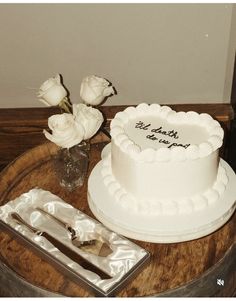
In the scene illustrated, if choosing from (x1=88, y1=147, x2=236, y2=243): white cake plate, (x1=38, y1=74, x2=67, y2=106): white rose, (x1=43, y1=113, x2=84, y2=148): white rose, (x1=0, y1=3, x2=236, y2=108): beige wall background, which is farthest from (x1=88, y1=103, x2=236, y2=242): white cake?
(x1=0, y1=3, x2=236, y2=108): beige wall background

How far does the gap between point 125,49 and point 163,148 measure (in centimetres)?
74

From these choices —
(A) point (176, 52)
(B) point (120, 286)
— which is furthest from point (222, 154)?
(B) point (120, 286)

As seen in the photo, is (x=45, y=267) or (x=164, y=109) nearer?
(x=45, y=267)

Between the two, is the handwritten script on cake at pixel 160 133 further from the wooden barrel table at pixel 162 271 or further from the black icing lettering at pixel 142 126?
the wooden barrel table at pixel 162 271

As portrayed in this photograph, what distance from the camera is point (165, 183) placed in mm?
1215

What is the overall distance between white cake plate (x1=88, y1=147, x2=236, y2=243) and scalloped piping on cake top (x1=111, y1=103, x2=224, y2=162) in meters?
0.16

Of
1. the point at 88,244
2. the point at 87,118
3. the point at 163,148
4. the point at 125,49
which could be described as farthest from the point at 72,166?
the point at 125,49

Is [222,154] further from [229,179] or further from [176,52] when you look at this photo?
[229,179]

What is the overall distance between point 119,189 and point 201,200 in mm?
228

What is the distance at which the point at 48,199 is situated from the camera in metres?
1.40

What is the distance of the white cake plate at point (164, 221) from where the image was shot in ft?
3.99

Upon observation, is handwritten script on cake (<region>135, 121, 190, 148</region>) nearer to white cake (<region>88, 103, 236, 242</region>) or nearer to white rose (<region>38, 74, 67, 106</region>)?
white cake (<region>88, 103, 236, 242</region>)

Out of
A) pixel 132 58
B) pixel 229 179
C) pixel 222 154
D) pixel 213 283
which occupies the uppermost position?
pixel 132 58

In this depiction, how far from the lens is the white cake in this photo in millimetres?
1203
